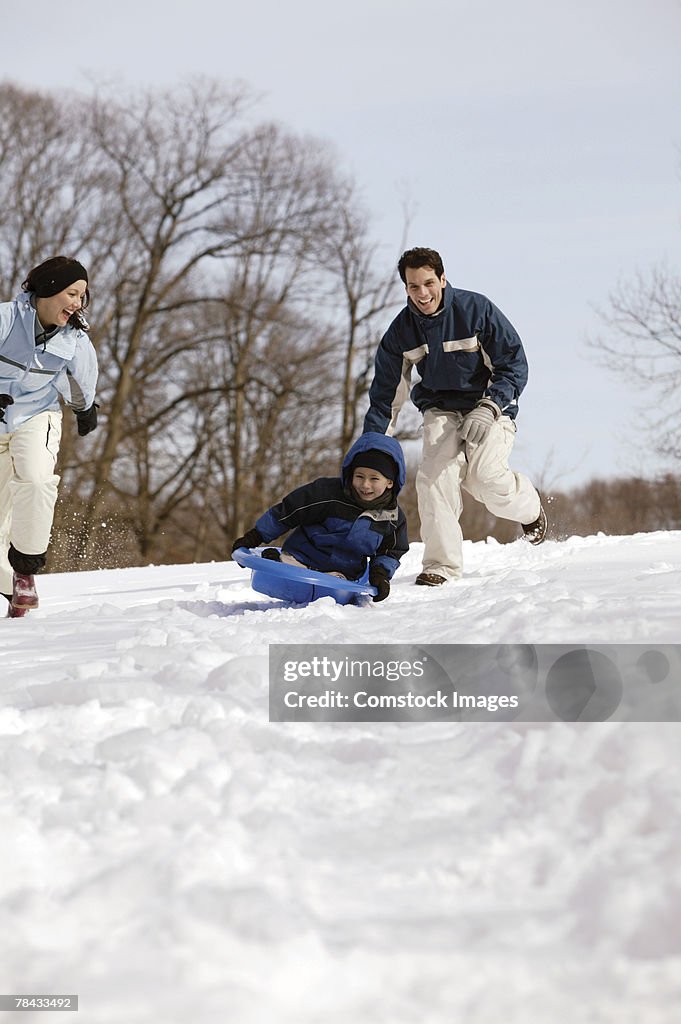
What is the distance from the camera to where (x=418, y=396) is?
17.5 feet

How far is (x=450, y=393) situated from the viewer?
17.2 ft

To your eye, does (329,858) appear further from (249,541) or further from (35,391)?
(35,391)

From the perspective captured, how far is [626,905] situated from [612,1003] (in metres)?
0.15

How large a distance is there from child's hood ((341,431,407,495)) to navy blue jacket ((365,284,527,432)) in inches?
21.6

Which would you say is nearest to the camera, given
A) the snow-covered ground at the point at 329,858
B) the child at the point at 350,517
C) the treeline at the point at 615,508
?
the snow-covered ground at the point at 329,858

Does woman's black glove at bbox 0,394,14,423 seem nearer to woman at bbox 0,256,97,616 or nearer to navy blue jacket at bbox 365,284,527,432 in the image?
woman at bbox 0,256,97,616

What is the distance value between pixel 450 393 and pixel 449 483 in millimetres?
501

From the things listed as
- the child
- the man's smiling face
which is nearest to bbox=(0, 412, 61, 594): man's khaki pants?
the child

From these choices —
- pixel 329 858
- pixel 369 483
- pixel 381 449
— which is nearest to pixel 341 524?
pixel 369 483

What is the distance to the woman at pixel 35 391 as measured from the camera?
423 centimetres

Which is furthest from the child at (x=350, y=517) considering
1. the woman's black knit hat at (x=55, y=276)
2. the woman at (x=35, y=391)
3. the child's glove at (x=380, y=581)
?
the woman's black knit hat at (x=55, y=276)

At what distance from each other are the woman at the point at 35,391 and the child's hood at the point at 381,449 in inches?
50.8

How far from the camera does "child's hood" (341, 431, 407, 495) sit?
463 centimetres

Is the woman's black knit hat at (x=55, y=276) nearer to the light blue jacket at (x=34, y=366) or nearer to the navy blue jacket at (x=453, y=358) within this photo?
the light blue jacket at (x=34, y=366)
